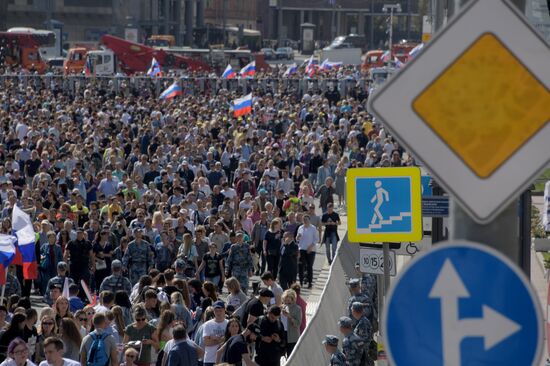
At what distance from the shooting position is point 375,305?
1769cm

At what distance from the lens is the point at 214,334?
1380 centimetres

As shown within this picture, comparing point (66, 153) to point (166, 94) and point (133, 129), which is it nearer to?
point (133, 129)

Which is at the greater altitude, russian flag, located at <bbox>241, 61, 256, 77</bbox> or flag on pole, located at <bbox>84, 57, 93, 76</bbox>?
Result: russian flag, located at <bbox>241, 61, 256, 77</bbox>

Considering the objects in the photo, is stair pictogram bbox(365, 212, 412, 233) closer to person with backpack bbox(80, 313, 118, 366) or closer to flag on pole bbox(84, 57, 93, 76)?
person with backpack bbox(80, 313, 118, 366)

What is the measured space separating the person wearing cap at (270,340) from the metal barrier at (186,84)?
46.2m

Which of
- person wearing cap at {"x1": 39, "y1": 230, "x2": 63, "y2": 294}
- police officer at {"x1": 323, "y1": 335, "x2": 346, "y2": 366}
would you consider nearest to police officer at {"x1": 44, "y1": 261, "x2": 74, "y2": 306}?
person wearing cap at {"x1": 39, "y1": 230, "x2": 63, "y2": 294}

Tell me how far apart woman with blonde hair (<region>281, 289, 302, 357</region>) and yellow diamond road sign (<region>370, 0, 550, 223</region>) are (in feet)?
37.0

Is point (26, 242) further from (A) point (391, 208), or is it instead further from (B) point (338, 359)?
(A) point (391, 208)

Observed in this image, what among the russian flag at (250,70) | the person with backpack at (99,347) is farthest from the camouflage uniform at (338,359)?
the russian flag at (250,70)

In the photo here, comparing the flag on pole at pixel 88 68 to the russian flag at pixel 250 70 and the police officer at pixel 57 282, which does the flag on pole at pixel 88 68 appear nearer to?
the russian flag at pixel 250 70

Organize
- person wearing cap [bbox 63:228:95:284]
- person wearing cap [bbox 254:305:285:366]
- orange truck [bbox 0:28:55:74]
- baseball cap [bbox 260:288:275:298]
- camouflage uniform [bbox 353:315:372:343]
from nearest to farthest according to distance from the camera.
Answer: camouflage uniform [bbox 353:315:372:343] < person wearing cap [bbox 254:305:285:366] < baseball cap [bbox 260:288:275:298] < person wearing cap [bbox 63:228:95:284] < orange truck [bbox 0:28:55:74]

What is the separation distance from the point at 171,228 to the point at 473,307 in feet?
55.8

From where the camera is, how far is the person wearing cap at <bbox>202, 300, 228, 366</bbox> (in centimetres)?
1374

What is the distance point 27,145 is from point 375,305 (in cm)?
1598
